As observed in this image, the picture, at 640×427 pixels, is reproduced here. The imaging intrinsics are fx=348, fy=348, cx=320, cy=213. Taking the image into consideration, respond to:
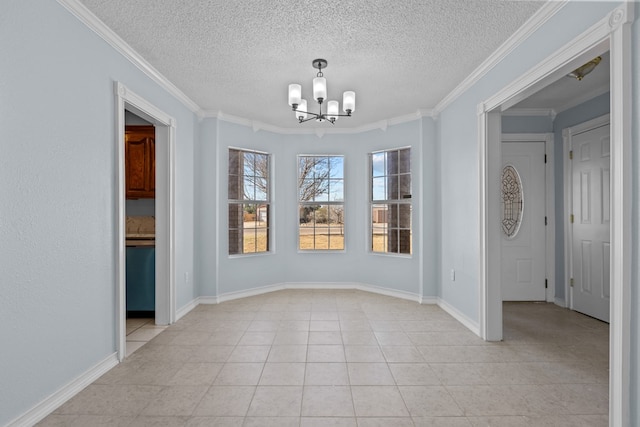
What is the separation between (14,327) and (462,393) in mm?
2731

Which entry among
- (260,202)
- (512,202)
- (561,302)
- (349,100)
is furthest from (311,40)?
(561,302)

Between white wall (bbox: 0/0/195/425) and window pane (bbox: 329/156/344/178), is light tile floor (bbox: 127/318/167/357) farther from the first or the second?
window pane (bbox: 329/156/344/178)

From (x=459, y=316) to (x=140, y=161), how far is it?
4155mm

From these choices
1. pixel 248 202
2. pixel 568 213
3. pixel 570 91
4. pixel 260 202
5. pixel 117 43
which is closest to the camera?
pixel 117 43

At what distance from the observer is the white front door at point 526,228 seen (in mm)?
4789

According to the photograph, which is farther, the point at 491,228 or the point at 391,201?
the point at 391,201

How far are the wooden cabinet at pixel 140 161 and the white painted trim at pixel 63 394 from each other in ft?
6.80

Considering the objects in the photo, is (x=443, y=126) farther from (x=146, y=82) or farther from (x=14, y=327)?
(x=14, y=327)

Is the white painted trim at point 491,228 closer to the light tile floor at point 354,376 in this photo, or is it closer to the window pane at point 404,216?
the light tile floor at point 354,376

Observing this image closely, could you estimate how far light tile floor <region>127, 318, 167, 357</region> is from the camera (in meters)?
3.24

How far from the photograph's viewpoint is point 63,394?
7.34 ft

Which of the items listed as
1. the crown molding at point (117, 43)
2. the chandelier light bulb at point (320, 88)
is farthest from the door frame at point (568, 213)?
the crown molding at point (117, 43)

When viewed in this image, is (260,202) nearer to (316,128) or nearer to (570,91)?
(316,128)

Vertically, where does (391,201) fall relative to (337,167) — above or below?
below
